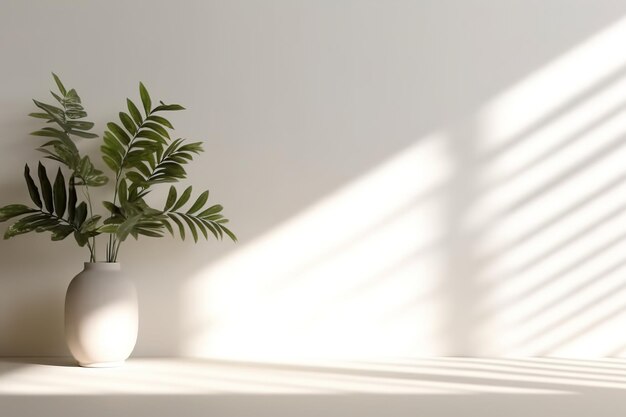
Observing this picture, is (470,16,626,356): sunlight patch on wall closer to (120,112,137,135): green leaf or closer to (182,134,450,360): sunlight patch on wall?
(182,134,450,360): sunlight patch on wall

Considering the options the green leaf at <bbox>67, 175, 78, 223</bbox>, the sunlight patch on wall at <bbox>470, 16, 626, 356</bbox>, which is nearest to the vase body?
the green leaf at <bbox>67, 175, 78, 223</bbox>

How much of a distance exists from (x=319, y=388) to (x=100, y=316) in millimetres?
1045

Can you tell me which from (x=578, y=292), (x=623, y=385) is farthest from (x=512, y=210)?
(x=623, y=385)

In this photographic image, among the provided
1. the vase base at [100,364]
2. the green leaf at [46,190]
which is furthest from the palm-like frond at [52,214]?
the vase base at [100,364]

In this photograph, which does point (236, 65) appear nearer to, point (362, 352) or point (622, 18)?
point (362, 352)

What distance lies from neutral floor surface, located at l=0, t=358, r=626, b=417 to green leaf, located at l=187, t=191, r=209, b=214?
27.5 inches

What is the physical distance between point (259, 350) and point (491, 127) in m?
1.60

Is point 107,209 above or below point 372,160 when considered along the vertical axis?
below

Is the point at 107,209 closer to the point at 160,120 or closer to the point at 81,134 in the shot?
the point at 81,134

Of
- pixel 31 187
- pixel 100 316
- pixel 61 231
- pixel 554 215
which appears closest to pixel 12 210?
pixel 31 187

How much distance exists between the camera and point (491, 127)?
3553 millimetres

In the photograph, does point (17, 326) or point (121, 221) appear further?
point (17, 326)

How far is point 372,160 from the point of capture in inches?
140

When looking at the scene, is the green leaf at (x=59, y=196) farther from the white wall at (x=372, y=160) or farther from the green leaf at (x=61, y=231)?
the white wall at (x=372, y=160)
